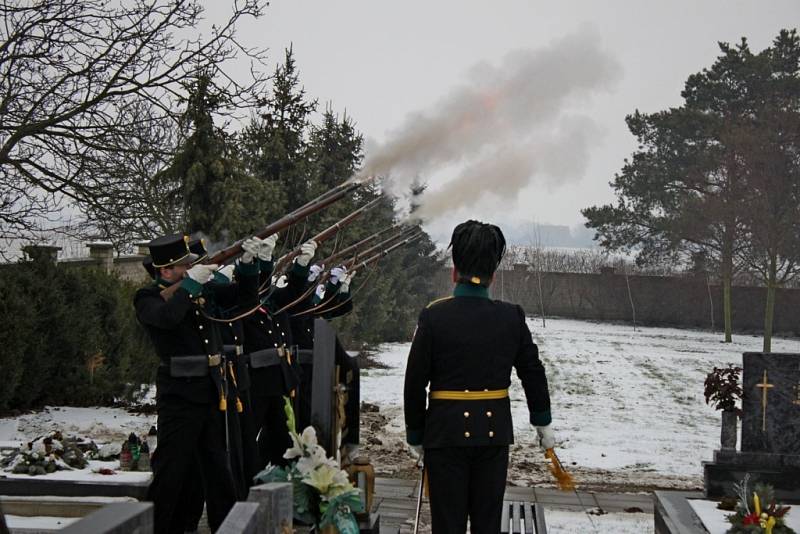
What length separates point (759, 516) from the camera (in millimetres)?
6043

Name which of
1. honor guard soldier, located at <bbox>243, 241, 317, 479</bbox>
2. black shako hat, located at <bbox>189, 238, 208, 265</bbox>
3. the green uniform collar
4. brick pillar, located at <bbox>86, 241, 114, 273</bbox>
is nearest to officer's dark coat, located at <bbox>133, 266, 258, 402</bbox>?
black shako hat, located at <bbox>189, 238, 208, 265</bbox>

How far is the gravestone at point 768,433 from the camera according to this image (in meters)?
7.77

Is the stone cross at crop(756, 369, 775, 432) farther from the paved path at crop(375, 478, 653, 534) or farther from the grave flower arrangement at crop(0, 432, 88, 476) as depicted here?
the grave flower arrangement at crop(0, 432, 88, 476)

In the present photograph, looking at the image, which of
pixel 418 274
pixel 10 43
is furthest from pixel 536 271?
pixel 10 43

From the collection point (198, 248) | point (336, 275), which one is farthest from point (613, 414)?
point (198, 248)

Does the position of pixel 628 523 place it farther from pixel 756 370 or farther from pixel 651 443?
pixel 651 443

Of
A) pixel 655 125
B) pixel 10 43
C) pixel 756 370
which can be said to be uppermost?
pixel 655 125

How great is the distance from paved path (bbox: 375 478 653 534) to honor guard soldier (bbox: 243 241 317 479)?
1.15 meters

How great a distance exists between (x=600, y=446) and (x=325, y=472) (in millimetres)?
6903

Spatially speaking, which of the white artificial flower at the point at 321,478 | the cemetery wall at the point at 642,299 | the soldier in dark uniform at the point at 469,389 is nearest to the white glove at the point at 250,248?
the soldier in dark uniform at the point at 469,389

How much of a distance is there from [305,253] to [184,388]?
2.07m

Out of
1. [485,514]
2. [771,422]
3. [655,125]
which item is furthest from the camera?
[655,125]

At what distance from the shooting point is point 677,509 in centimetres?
684

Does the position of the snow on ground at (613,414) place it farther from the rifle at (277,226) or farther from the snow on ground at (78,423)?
the rifle at (277,226)
